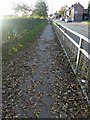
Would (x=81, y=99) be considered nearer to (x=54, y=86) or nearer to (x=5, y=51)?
(x=54, y=86)

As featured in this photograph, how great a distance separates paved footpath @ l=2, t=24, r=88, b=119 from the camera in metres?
4.18

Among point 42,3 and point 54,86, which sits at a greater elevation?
point 42,3

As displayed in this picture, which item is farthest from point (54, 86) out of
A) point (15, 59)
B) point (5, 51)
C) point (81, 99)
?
point (5, 51)

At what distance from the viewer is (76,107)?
14.3 feet

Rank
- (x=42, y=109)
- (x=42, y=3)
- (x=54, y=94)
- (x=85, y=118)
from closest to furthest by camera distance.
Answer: (x=85, y=118)
(x=42, y=109)
(x=54, y=94)
(x=42, y=3)

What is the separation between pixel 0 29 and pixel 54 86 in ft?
21.9

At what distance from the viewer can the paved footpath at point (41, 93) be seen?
13.7 ft

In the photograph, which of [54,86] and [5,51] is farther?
[5,51]

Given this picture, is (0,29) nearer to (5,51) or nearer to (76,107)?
(5,51)

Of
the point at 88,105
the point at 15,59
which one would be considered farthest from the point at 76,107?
the point at 15,59

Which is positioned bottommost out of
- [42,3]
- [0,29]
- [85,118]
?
[85,118]

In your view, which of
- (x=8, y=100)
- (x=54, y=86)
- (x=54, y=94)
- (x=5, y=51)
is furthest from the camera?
(x=5, y=51)

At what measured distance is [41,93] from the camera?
5.21 metres

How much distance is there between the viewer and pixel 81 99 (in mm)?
4750
